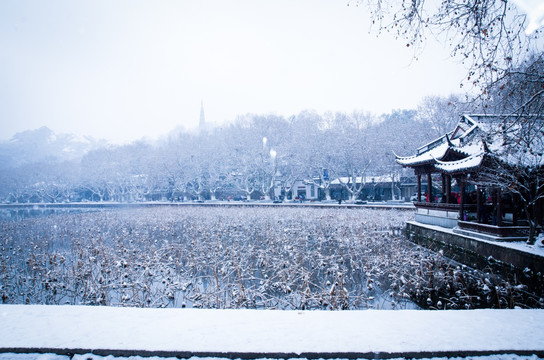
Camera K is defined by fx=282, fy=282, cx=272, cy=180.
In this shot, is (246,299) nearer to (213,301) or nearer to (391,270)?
(213,301)

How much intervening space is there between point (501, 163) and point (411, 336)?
33.1ft

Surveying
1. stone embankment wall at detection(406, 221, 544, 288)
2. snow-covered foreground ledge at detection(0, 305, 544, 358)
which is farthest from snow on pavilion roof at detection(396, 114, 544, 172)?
snow-covered foreground ledge at detection(0, 305, 544, 358)

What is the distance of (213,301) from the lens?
20.6 feet

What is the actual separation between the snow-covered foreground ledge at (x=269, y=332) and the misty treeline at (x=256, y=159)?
1191 inches

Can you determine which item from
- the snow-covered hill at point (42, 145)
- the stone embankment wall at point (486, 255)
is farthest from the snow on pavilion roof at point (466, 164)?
the snow-covered hill at point (42, 145)

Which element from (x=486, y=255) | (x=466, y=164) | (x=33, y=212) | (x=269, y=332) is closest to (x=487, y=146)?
(x=466, y=164)

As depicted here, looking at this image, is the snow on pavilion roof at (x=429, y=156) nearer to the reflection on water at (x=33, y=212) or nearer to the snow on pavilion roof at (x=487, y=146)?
the snow on pavilion roof at (x=487, y=146)

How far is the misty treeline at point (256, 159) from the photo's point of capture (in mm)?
35531

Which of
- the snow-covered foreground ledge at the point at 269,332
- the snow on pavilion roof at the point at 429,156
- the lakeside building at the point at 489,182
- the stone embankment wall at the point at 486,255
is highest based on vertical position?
the snow on pavilion roof at the point at 429,156

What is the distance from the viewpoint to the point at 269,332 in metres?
2.98

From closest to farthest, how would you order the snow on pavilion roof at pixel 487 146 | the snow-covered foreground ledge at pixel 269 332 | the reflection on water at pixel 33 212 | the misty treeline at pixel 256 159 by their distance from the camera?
the snow-covered foreground ledge at pixel 269 332 < the snow on pavilion roof at pixel 487 146 < the reflection on water at pixel 33 212 < the misty treeline at pixel 256 159

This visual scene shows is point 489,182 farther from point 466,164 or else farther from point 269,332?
point 269,332

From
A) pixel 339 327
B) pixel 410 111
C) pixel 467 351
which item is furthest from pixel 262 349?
pixel 410 111

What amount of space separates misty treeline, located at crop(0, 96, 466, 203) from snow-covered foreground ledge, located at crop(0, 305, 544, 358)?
99.3ft
